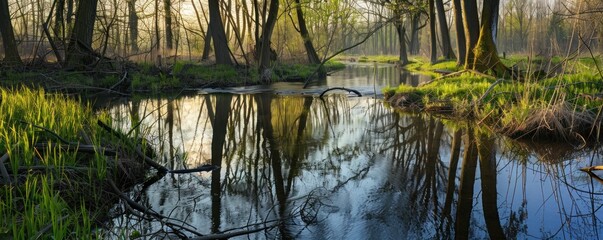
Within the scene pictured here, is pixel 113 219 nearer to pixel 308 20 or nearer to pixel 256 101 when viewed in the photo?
pixel 256 101

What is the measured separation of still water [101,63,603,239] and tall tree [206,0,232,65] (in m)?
11.0

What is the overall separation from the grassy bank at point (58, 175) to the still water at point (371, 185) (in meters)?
0.29

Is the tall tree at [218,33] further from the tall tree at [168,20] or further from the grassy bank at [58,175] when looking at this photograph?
the grassy bank at [58,175]

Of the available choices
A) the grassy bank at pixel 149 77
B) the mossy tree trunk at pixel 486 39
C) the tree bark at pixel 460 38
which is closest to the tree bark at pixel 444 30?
the tree bark at pixel 460 38

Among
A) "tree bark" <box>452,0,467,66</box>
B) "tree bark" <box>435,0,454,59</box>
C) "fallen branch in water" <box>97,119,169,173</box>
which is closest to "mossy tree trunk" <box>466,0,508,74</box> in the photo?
"tree bark" <box>452,0,467,66</box>

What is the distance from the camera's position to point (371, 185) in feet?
14.8

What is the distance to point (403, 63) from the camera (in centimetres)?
3403

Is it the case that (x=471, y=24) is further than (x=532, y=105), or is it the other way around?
(x=471, y=24)

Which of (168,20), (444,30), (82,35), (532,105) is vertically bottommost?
(532,105)

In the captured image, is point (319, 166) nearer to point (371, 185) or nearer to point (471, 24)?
point (371, 185)

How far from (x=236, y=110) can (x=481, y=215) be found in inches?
281

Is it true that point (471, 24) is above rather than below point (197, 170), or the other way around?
above

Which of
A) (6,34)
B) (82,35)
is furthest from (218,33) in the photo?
(6,34)

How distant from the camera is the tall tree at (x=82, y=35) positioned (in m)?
12.9
